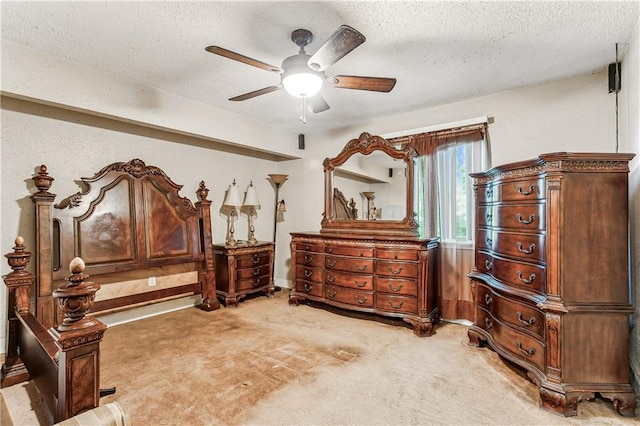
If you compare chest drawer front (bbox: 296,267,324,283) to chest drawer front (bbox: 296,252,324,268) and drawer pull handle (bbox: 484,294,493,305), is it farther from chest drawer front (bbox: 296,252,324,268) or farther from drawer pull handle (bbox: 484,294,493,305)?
drawer pull handle (bbox: 484,294,493,305)

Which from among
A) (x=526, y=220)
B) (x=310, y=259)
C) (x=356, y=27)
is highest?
(x=356, y=27)

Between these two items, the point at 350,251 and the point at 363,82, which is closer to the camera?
the point at 363,82

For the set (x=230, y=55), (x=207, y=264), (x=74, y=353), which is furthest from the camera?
(x=207, y=264)

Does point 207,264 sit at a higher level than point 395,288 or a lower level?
higher

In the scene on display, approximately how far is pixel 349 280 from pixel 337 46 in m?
2.47

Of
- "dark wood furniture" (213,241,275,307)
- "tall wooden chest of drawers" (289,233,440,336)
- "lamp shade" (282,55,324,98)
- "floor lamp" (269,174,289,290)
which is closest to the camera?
"lamp shade" (282,55,324,98)

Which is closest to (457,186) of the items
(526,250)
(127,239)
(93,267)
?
(526,250)

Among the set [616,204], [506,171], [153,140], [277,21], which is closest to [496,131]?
[506,171]

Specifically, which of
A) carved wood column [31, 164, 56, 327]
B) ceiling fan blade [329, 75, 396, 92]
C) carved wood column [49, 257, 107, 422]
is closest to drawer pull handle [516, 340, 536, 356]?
ceiling fan blade [329, 75, 396, 92]

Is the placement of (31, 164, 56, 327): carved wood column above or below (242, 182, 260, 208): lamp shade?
below

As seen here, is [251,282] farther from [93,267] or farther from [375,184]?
[375,184]

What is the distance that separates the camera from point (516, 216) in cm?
225

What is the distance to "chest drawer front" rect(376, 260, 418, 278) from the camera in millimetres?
3154

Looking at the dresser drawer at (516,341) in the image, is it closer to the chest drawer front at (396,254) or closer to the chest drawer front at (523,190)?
the chest drawer front at (396,254)
